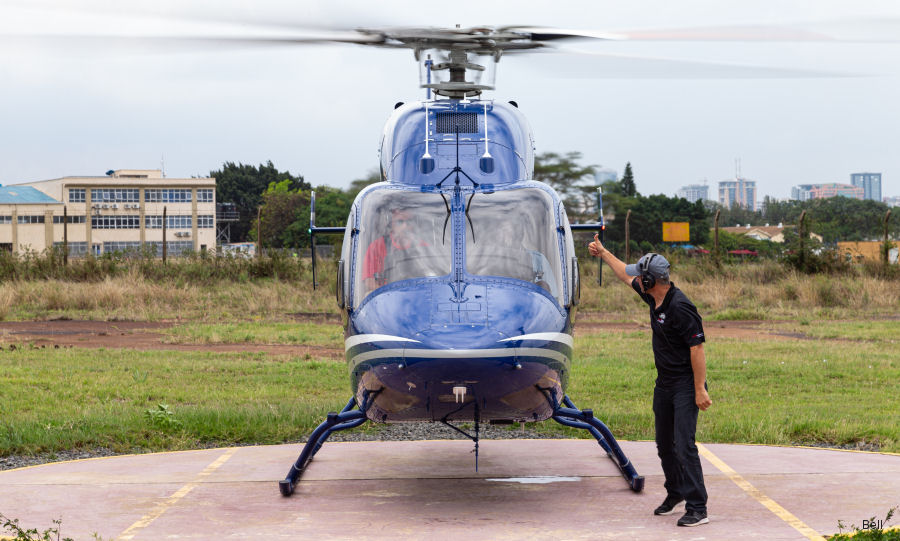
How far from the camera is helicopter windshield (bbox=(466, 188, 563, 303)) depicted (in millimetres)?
6941

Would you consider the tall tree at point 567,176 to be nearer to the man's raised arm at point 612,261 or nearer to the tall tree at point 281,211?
the man's raised arm at point 612,261

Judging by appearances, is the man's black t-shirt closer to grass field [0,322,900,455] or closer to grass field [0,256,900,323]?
grass field [0,322,900,455]

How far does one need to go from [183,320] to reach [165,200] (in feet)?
257

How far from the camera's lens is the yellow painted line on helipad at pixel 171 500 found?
20.5 feet

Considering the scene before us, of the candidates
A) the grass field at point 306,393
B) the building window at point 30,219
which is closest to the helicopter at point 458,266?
the grass field at point 306,393

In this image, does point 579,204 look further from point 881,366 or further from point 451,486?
point 451,486

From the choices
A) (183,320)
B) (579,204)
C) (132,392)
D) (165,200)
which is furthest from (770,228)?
(132,392)

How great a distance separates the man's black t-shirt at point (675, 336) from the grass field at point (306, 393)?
3.24m

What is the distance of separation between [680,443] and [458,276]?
1.80 metres

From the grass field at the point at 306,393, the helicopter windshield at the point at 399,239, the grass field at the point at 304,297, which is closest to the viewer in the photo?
the helicopter windshield at the point at 399,239

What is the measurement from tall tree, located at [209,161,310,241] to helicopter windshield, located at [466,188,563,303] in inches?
3920

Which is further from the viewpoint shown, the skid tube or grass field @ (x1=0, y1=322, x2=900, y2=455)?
grass field @ (x1=0, y1=322, x2=900, y2=455)

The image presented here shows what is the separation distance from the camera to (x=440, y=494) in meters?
7.35

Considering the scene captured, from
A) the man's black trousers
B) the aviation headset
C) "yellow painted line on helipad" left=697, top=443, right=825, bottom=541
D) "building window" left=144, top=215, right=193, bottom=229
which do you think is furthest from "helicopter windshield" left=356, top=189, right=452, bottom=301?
"building window" left=144, top=215, right=193, bottom=229
